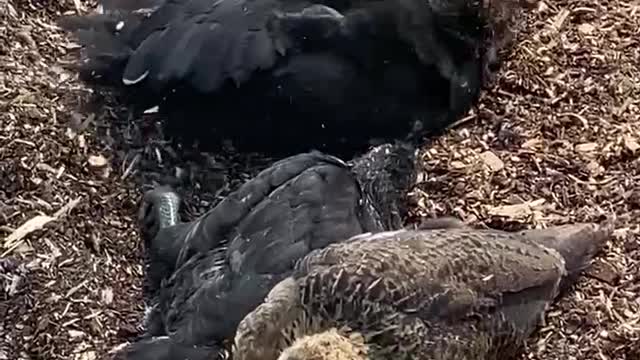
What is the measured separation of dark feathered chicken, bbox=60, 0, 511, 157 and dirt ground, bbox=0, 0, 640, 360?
184mm

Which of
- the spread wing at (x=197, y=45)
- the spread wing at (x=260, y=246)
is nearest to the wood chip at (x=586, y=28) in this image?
the spread wing at (x=197, y=45)

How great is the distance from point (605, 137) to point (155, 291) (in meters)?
1.64

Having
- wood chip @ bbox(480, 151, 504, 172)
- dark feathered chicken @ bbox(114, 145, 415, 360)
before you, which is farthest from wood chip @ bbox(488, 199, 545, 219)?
dark feathered chicken @ bbox(114, 145, 415, 360)

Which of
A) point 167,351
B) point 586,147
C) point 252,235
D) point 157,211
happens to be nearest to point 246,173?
point 157,211

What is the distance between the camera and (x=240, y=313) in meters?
3.55

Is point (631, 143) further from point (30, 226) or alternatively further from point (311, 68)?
point (30, 226)

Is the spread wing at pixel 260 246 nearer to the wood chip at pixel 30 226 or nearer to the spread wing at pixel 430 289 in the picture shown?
the spread wing at pixel 430 289

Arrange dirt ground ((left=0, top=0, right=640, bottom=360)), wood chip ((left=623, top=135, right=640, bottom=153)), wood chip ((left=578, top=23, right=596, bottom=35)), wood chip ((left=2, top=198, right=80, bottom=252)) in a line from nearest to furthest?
1. dirt ground ((left=0, top=0, right=640, bottom=360))
2. wood chip ((left=2, top=198, right=80, bottom=252))
3. wood chip ((left=623, top=135, right=640, bottom=153))
4. wood chip ((left=578, top=23, right=596, bottom=35))

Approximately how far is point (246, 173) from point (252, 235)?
29.1 inches

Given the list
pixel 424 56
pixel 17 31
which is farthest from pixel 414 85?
pixel 17 31

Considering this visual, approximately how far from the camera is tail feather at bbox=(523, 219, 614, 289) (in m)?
3.79

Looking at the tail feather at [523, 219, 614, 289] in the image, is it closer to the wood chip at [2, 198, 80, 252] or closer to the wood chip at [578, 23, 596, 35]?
the wood chip at [578, 23, 596, 35]

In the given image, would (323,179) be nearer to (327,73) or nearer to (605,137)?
(327,73)

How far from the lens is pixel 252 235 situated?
3744mm
